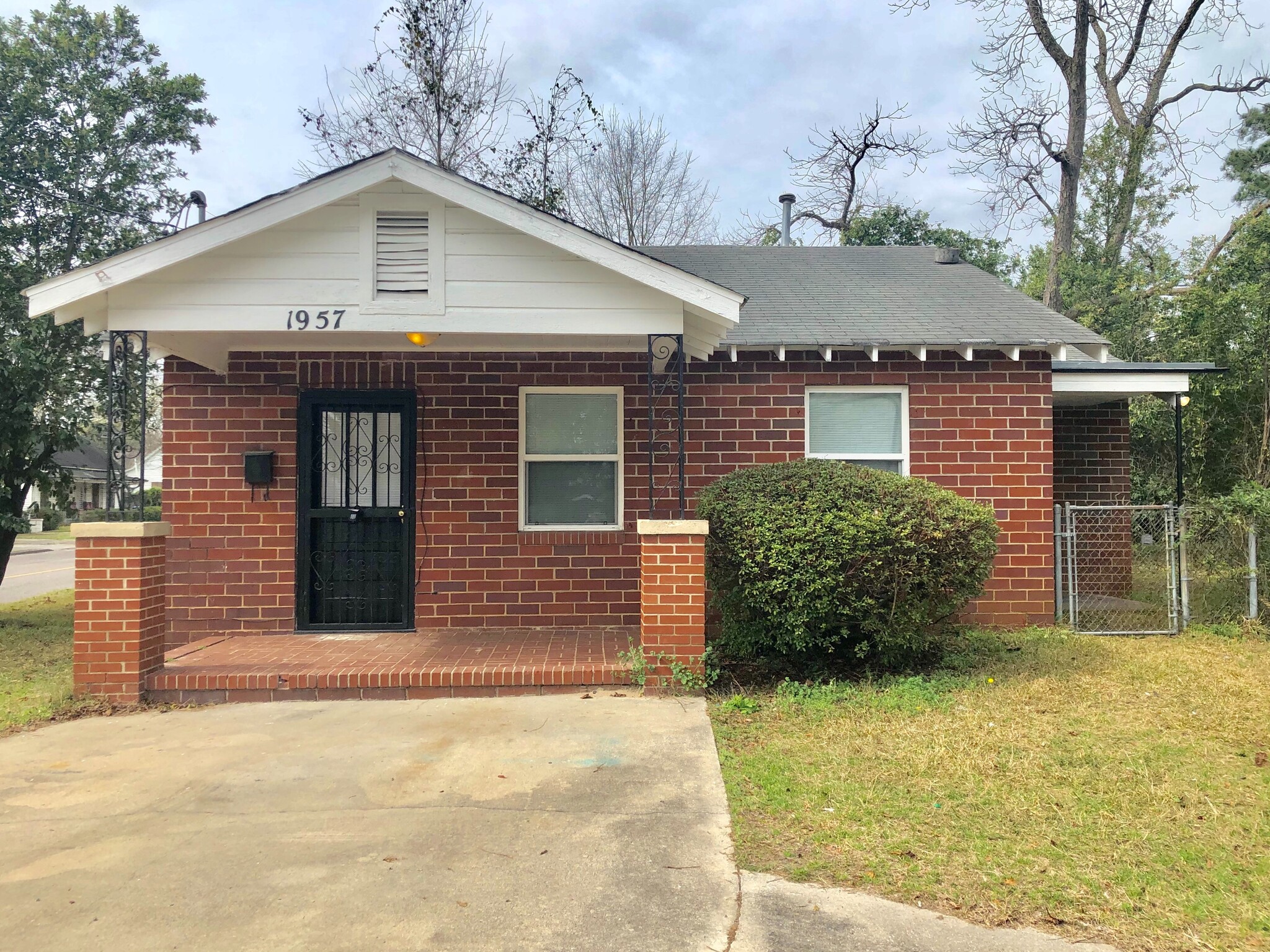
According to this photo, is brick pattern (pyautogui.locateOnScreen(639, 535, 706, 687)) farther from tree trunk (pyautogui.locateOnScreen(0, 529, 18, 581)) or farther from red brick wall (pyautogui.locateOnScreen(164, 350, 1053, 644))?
tree trunk (pyautogui.locateOnScreen(0, 529, 18, 581))

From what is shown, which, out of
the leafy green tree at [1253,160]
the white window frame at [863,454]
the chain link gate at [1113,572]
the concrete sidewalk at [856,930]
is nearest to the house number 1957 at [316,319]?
the white window frame at [863,454]

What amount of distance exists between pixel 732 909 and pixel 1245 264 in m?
15.6

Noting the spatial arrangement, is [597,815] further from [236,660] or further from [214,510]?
[214,510]

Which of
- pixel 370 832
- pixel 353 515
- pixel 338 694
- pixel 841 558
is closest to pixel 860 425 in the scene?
pixel 841 558

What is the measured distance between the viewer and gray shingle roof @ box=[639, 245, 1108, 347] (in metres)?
7.48

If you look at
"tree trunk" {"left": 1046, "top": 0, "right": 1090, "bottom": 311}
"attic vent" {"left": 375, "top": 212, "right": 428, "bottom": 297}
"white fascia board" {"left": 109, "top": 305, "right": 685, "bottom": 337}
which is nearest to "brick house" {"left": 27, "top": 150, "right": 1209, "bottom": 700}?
"white fascia board" {"left": 109, "top": 305, "right": 685, "bottom": 337}

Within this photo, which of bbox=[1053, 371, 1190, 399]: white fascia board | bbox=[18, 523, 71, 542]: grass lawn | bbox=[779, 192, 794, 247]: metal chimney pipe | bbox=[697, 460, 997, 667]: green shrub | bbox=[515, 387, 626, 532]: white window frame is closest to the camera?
bbox=[697, 460, 997, 667]: green shrub

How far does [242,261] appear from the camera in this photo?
568 centimetres

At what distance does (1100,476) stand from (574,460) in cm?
656

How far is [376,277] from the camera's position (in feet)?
18.9

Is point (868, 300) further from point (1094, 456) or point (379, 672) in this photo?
point (379, 672)

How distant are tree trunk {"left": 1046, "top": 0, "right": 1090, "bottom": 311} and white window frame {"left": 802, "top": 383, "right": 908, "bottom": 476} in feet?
43.4

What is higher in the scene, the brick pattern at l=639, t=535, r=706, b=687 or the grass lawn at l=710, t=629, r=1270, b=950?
the brick pattern at l=639, t=535, r=706, b=687

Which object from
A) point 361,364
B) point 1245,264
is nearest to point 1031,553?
point 361,364
